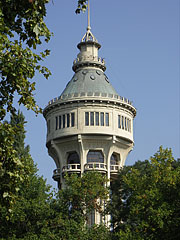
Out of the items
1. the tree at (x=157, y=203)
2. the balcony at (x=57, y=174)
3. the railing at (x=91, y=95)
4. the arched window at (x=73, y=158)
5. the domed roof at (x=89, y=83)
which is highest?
the domed roof at (x=89, y=83)

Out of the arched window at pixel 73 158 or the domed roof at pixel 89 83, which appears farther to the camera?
the domed roof at pixel 89 83

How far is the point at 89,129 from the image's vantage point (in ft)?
189

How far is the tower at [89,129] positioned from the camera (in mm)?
58175

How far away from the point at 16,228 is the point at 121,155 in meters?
24.5

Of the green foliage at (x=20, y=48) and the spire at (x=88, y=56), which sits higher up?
the spire at (x=88, y=56)

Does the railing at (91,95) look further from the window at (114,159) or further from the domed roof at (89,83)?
the window at (114,159)

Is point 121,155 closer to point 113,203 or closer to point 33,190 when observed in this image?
point 113,203

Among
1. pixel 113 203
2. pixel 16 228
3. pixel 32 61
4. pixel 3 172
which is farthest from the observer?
pixel 113 203

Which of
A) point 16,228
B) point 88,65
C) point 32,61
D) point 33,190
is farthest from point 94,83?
point 32,61

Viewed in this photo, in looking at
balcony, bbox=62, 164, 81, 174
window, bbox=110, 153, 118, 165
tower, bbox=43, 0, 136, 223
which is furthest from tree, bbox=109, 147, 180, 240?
window, bbox=110, 153, 118, 165

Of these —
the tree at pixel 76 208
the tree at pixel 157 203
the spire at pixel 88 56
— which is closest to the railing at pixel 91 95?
the spire at pixel 88 56

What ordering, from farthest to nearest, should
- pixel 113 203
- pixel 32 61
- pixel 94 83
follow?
pixel 94 83 < pixel 113 203 < pixel 32 61

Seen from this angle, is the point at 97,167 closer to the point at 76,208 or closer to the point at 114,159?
the point at 114,159

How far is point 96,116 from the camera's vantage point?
5838 centimetres
